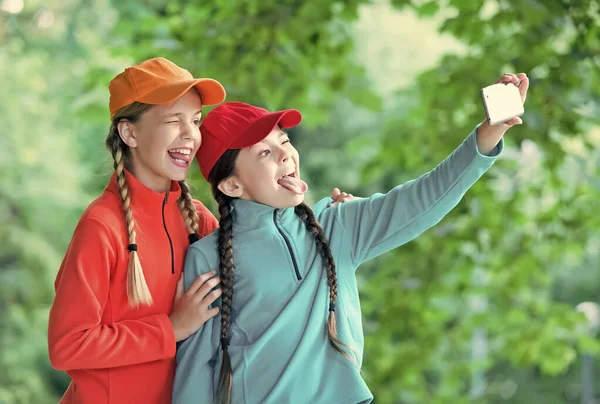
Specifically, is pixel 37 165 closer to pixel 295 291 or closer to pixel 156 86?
pixel 156 86

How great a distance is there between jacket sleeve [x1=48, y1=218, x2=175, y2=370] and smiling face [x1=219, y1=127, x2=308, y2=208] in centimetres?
26

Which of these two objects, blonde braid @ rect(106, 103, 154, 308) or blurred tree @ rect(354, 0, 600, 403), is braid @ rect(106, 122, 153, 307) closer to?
blonde braid @ rect(106, 103, 154, 308)

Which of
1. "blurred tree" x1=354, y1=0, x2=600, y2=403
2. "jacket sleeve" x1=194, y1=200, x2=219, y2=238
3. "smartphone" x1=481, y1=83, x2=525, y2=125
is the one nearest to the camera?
"smartphone" x1=481, y1=83, x2=525, y2=125

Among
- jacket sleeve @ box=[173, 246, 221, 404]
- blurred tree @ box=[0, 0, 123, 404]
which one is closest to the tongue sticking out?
jacket sleeve @ box=[173, 246, 221, 404]

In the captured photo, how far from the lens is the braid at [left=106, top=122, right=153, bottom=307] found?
1509mm

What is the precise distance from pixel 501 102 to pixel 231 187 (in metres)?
0.52

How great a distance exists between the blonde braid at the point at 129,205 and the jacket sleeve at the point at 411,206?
1.26 feet

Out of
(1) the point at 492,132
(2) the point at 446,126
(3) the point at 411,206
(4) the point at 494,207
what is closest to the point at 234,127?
(3) the point at 411,206

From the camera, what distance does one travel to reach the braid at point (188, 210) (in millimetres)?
1667

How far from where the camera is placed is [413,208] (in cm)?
152

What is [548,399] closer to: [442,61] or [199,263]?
[442,61]

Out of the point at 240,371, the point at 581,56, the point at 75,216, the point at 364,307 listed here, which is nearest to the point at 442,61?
the point at 581,56

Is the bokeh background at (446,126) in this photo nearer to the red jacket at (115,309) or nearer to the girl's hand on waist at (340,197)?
the red jacket at (115,309)

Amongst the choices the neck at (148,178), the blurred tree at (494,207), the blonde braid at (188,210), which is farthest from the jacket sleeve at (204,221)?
the blurred tree at (494,207)
